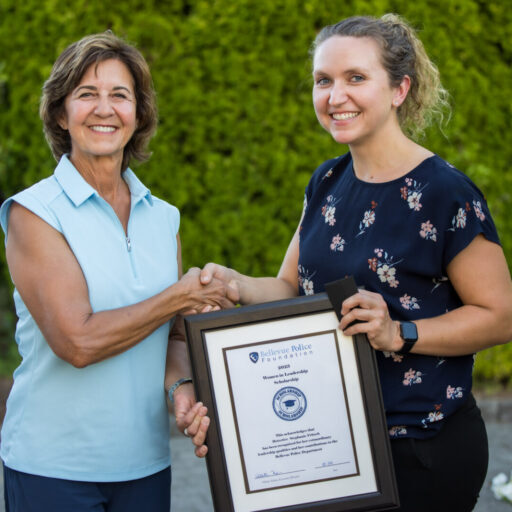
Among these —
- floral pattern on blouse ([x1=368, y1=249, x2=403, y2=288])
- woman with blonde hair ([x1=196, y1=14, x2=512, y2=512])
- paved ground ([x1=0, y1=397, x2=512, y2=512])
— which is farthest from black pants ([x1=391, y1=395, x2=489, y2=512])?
paved ground ([x1=0, y1=397, x2=512, y2=512])

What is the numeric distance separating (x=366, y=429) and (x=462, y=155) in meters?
4.08

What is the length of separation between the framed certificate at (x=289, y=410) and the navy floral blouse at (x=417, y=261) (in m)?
0.15

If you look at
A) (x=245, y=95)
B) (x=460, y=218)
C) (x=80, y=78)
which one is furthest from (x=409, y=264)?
(x=245, y=95)

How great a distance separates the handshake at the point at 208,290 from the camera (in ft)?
8.02

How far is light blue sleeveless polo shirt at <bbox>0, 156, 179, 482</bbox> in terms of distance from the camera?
2.31 m

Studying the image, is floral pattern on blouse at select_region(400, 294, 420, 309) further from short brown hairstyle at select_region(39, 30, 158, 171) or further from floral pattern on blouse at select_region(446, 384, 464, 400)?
short brown hairstyle at select_region(39, 30, 158, 171)

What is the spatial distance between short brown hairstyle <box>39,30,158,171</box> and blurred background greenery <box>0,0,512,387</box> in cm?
284

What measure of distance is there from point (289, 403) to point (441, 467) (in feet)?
1.72

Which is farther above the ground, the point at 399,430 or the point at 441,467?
the point at 399,430

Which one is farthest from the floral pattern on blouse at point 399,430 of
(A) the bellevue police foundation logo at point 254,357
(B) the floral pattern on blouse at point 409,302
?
(A) the bellevue police foundation logo at point 254,357

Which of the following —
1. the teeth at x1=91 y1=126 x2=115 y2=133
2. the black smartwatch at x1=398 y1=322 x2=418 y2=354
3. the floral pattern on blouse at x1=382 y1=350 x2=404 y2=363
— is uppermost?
the teeth at x1=91 y1=126 x2=115 y2=133

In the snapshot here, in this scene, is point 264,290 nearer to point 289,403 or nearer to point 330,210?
point 330,210

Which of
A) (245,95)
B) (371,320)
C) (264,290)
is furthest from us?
(245,95)

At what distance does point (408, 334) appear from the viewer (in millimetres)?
2199
